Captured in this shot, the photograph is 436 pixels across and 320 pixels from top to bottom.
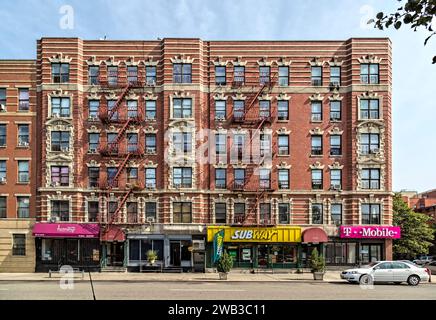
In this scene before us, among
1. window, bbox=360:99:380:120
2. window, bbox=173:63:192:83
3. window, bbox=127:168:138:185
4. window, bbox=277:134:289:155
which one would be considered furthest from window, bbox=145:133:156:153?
window, bbox=360:99:380:120

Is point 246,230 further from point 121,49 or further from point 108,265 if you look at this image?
point 121,49

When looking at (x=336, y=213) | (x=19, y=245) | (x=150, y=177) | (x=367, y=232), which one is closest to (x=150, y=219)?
(x=150, y=177)

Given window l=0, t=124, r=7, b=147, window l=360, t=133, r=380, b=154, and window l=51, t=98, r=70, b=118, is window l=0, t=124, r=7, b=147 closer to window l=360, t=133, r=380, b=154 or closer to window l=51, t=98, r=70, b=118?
window l=51, t=98, r=70, b=118

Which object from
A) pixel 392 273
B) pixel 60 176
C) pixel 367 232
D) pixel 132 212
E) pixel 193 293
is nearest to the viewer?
pixel 193 293

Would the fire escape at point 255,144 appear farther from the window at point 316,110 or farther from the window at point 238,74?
the window at point 316,110

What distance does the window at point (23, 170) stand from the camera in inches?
1682

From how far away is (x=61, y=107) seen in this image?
140 feet

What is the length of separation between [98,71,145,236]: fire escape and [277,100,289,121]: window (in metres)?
11.8

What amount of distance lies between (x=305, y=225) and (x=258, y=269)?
17.8 feet

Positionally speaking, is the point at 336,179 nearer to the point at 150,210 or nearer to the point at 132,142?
the point at 150,210

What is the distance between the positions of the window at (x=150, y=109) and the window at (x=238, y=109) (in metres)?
6.90

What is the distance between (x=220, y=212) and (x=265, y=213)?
383 centimetres

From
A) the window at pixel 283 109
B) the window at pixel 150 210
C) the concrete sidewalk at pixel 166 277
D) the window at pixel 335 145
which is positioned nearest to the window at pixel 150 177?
the window at pixel 150 210
